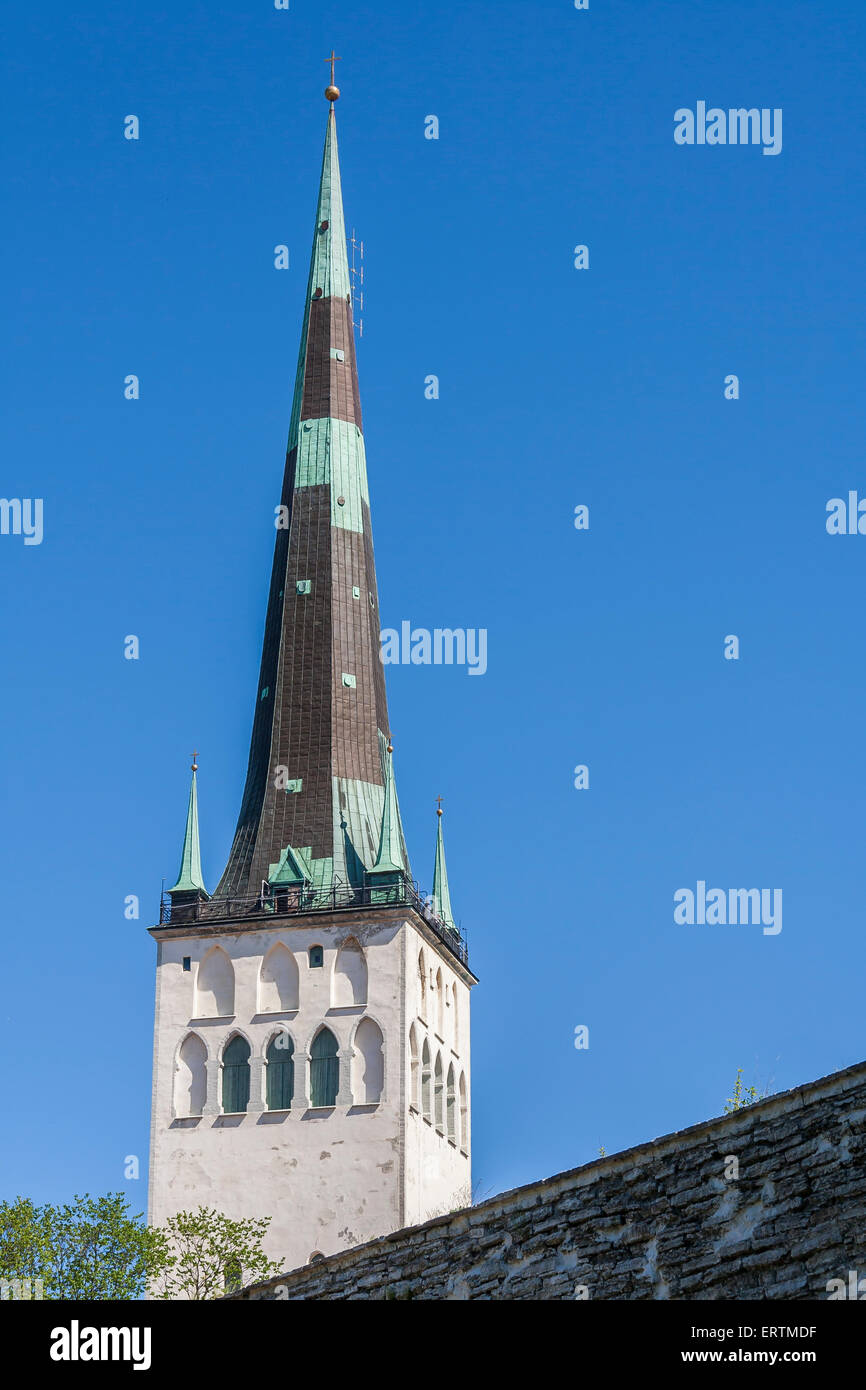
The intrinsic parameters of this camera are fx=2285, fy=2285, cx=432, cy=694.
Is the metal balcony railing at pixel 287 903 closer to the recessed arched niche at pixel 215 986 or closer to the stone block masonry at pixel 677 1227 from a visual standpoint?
the recessed arched niche at pixel 215 986

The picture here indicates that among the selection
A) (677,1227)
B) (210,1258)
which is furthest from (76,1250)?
(677,1227)

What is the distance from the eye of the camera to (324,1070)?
76.3 meters

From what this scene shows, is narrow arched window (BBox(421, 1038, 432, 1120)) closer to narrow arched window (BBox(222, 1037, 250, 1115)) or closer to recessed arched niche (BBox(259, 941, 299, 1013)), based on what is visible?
recessed arched niche (BBox(259, 941, 299, 1013))

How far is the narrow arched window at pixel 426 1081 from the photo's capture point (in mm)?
78375

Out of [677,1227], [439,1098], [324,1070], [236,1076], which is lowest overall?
[677,1227]

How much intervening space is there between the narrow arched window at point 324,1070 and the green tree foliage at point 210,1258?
5.04m

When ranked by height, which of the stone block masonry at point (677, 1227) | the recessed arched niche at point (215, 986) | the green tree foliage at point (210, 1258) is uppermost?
the recessed arched niche at point (215, 986)

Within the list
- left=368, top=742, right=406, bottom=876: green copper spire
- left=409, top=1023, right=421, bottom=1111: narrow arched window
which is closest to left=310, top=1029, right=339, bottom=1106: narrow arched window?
left=409, top=1023, right=421, bottom=1111: narrow arched window

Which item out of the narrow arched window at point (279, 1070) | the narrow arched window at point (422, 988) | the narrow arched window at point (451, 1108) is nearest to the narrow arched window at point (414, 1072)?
the narrow arched window at point (422, 988)

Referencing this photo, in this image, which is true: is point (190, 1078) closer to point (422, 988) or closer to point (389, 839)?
point (422, 988)

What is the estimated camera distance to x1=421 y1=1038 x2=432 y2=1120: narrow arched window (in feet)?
257

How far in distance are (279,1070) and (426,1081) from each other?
559 cm

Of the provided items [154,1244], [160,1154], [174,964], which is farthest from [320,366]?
[154,1244]

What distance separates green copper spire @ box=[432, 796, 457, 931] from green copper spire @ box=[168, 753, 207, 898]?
30.9 ft
